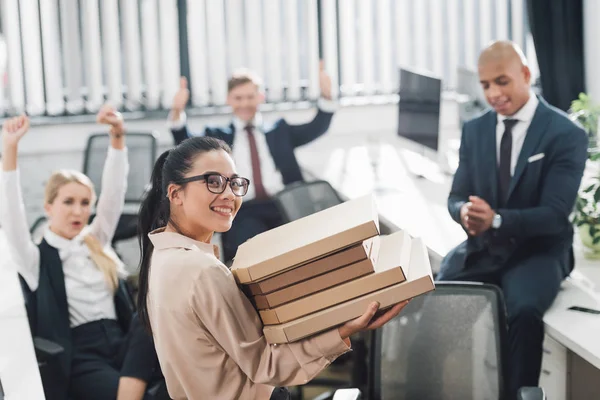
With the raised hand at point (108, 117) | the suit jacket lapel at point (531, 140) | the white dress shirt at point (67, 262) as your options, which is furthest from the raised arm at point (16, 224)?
the suit jacket lapel at point (531, 140)

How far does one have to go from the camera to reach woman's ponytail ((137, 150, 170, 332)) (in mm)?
2006

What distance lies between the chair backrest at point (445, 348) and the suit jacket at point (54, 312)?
3.50 ft

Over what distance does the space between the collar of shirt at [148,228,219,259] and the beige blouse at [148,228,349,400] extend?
0.02 m

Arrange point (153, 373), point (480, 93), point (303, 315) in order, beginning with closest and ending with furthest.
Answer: point (303, 315), point (153, 373), point (480, 93)

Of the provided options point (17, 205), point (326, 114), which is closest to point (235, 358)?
point (17, 205)

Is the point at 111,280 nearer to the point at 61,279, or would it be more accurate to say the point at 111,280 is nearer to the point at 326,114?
the point at 61,279

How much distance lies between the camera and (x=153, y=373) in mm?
3064

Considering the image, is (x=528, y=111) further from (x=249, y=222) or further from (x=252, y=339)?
(x=252, y=339)

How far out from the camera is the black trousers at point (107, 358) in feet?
9.98

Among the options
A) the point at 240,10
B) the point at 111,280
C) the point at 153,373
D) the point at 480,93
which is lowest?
the point at 153,373

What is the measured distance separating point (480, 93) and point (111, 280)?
2.69m

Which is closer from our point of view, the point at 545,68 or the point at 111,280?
the point at 111,280

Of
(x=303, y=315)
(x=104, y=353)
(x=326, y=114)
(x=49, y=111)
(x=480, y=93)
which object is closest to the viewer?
(x=303, y=315)

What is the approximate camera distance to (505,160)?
3357 millimetres
